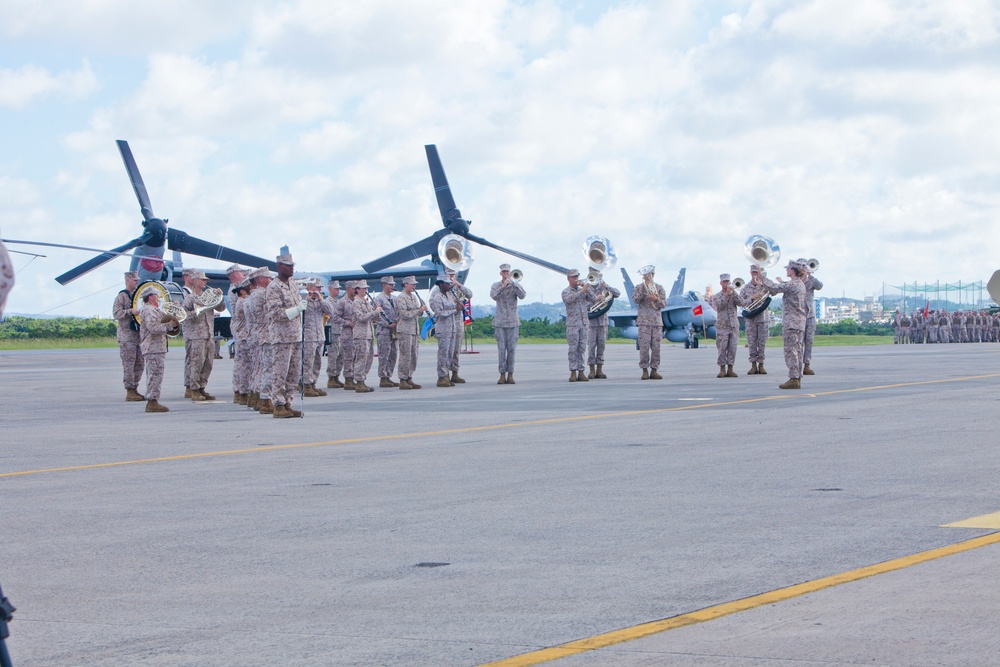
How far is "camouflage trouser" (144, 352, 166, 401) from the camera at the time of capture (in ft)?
61.1

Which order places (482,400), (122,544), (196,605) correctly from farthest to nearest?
(482,400) < (122,544) < (196,605)

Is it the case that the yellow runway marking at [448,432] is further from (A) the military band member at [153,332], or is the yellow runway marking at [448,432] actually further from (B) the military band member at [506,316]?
(B) the military band member at [506,316]

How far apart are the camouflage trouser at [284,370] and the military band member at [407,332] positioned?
710cm

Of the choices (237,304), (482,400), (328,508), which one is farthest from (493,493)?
(237,304)

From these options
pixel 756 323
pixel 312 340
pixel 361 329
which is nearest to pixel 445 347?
pixel 361 329

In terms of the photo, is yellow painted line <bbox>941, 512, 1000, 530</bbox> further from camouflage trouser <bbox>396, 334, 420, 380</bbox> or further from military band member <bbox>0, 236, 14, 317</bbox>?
camouflage trouser <bbox>396, 334, 420, 380</bbox>

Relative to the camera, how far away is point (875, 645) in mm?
5012

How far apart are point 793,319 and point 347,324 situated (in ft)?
→ 26.4

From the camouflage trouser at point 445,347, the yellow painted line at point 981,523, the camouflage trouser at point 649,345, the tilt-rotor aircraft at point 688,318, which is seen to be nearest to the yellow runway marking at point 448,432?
the camouflage trouser at point 649,345

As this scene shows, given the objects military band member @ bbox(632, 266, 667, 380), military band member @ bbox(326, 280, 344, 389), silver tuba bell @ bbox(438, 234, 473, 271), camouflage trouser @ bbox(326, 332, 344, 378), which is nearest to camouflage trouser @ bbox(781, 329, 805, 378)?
military band member @ bbox(632, 266, 667, 380)

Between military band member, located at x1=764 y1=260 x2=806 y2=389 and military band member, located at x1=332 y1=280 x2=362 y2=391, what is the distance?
773cm

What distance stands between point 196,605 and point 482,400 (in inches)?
564

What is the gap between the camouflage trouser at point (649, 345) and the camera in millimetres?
25797

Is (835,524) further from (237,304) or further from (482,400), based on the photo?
(237,304)
